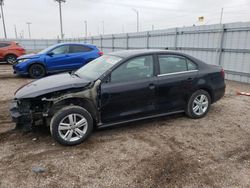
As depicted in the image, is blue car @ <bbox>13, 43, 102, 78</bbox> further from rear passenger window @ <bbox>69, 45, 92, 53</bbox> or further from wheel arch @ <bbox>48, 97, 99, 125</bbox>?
wheel arch @ <bbox>48, 97, 99, 125</bbox>

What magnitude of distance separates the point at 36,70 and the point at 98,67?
19.5ft

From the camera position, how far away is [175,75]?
4.29m

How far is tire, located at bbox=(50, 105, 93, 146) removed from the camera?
3.34m

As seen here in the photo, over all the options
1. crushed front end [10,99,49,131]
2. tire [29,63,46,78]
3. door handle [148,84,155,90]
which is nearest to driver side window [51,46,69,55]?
tire [29,63,46,78]

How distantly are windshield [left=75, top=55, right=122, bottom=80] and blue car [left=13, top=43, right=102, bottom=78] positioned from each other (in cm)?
520

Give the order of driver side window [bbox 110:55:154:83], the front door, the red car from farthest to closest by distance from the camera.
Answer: the red car < driver side window [bbox 110:55:154:83] < the front door

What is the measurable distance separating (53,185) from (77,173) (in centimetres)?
34

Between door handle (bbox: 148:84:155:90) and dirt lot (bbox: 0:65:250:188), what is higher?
door handle (bbox: 148:84:155:90)

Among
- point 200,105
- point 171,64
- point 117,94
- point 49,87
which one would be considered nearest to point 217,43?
point 200,105

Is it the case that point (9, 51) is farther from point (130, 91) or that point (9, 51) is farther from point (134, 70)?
point (130, 91)

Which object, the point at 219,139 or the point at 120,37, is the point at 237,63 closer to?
the point at 219,139

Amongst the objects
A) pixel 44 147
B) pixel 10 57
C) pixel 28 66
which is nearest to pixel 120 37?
pixel 10 57

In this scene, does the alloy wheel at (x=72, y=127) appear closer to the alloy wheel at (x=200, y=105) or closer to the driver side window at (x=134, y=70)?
the driver side window at (x=134, y=70)

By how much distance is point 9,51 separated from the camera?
14.2 m
